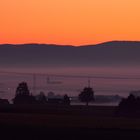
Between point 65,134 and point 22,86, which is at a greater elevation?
point 22,86

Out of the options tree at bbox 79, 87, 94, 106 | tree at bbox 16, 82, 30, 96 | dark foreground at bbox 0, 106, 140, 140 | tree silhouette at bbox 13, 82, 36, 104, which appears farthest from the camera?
tree at bbox 79, 87, 94, 106

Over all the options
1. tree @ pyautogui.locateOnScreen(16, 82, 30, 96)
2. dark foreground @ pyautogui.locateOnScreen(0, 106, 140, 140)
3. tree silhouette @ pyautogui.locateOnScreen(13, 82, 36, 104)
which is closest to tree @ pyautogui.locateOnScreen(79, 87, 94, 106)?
tree @ pyautogui.locateOnScreen(16, 82, 30, 96)

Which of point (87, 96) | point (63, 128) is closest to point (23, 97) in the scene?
point (87, 96)

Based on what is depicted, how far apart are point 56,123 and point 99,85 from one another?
452 feet

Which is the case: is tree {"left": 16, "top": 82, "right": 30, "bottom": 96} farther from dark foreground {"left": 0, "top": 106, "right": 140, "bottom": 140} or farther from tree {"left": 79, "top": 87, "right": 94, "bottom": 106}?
dark foreground {"left": 0, "top": 106, "right": 140, "bottom": 140}

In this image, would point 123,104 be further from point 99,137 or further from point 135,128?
point 99,137

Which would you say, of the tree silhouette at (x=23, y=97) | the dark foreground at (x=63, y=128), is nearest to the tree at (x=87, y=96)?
the tree silhouette at (x=23, y=97)

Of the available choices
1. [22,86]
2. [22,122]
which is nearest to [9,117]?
[22,122]

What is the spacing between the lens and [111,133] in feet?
107

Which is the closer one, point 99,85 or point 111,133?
point 111,133

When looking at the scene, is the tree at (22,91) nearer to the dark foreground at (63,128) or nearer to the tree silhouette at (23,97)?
the tree silhouette at (23,97)

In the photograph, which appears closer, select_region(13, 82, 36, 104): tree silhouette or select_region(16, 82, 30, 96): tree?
select_region(13, 82, 36, 104): tree silhouette

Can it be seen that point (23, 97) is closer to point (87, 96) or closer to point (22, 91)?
point (22, 91)

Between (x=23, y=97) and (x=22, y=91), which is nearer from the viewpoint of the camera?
(x=23, y=97)
